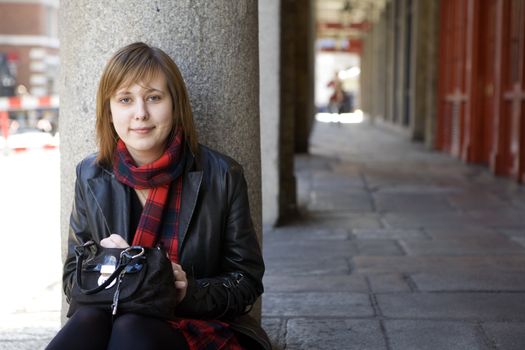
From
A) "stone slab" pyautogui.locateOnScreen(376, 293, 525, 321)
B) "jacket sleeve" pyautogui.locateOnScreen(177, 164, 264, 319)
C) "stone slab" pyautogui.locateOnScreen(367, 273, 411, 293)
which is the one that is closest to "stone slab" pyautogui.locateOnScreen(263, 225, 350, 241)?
"stone slab" pyautogui.locateOnScreen(367, 273, 411, 293)

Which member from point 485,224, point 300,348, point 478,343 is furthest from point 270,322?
point 485,224

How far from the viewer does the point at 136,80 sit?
2344 mm

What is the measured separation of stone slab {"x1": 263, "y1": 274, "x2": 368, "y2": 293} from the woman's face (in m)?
2.01

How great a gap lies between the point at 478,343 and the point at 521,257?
1.86 meters

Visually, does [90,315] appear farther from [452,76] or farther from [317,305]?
[452,76]

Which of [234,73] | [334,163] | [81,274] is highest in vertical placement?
[234,73]

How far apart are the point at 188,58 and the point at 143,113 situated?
18.8 inches

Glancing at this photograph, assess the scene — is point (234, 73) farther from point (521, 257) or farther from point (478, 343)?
point (521, 257)

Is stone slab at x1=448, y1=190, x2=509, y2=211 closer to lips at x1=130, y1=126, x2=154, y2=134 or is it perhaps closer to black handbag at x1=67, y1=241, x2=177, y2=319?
lips at x1=130, y1=126, x2=154, y2=134

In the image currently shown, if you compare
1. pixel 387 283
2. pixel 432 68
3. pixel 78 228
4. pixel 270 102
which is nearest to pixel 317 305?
pixel 387 283

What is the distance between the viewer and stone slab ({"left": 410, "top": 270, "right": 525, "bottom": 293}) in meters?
4.23

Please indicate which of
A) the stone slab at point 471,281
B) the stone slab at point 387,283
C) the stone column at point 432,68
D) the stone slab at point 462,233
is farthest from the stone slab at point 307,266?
the stone column at point 432,68

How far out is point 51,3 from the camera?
4050 centimetres

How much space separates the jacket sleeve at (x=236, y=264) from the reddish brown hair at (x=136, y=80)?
18 centimetres
